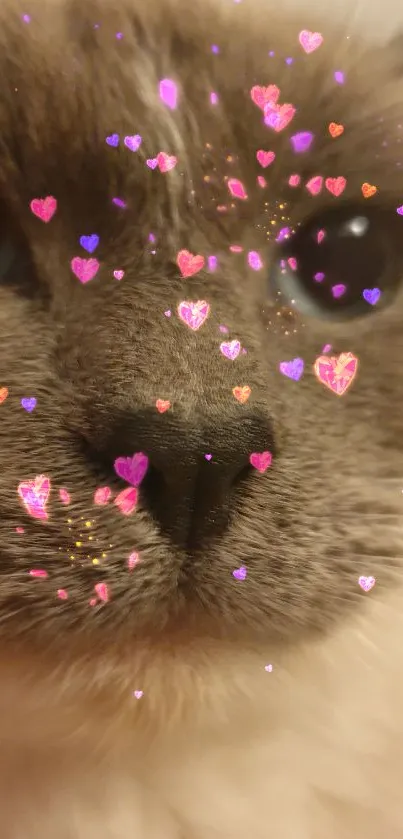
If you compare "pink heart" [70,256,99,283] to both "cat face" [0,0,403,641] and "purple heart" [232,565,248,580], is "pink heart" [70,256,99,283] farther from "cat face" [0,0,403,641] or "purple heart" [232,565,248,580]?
"purple heart" [232,565,248,580]

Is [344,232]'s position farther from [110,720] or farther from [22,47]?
[110,720]

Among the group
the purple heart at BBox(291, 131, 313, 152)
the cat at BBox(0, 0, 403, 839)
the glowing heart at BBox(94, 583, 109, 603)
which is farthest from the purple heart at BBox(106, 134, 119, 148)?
the glowing heart at BBox(94, 583, 109, 603)

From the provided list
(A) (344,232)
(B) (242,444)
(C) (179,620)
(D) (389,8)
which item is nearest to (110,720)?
(C) (179,620)

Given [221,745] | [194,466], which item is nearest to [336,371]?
[194,466]

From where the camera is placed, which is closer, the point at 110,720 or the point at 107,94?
the point at 107,94

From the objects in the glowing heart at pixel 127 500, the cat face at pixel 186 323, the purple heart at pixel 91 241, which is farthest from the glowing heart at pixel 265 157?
the glowing heart at pixel 127 500

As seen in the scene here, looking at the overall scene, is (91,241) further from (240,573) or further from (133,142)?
(240,573)
